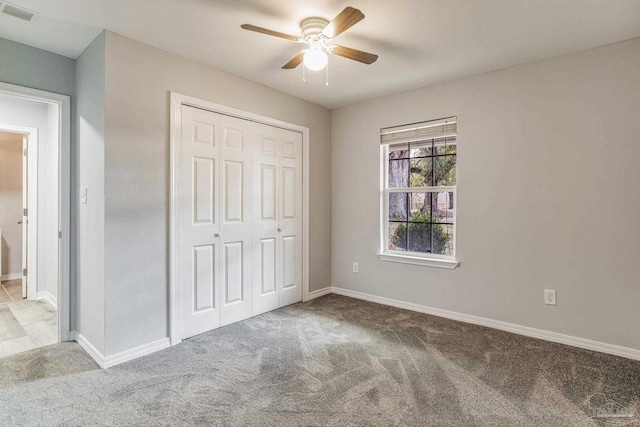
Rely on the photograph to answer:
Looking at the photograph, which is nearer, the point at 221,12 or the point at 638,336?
the point at 221,12

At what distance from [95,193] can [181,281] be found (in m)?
0.95

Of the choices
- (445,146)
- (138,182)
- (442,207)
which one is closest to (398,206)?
(442,207)

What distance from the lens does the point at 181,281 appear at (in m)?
2.80

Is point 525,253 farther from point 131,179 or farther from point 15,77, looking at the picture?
point 15,77

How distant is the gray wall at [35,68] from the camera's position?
97.5 inches

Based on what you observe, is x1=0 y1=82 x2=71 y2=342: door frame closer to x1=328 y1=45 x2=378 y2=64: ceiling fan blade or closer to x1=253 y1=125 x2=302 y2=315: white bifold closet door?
x1=253 y1=125 x2=302 y2=315: white bifold closet door

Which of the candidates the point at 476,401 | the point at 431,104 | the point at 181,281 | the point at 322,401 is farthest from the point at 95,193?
the point at 431,104

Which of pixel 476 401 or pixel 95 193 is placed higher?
pixel 95 193

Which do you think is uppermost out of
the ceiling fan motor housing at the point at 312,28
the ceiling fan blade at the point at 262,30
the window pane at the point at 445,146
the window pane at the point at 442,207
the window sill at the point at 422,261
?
the ceiling fan motor housing at the point at 312,28

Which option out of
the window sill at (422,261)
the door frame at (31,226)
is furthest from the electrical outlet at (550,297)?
the door frame at (31,226)

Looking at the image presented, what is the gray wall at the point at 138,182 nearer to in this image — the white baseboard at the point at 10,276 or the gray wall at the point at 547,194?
the gray wall at the point at 547,194

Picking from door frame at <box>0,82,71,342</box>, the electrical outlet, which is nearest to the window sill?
the electrical outlet

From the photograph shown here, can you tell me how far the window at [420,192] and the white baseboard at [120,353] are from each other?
2439 mm

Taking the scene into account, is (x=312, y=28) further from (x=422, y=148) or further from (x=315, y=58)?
(x=422, y=148)
